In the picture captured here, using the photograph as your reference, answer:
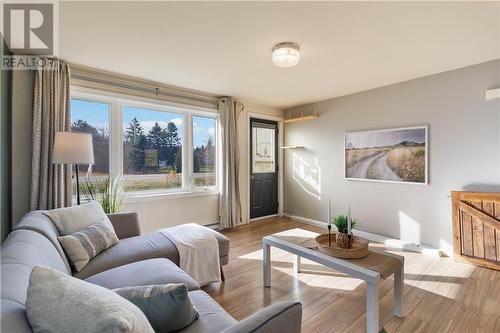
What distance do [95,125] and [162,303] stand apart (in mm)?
2910

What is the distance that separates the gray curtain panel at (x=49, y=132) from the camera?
2.54 meters

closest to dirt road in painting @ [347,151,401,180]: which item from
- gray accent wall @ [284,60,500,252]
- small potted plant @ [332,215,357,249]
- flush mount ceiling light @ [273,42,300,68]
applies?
gray accent wall @ [284,60,500,252]

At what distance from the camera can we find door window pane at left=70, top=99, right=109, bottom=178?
3027mm

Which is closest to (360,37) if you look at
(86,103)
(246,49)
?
(246,49)

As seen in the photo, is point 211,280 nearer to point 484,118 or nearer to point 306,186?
point 306,186

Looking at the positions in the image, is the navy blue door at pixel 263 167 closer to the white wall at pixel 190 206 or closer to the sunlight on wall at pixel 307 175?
the white wall at pixel 190 206

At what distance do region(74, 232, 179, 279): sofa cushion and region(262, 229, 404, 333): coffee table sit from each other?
3.03ft

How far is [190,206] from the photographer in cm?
394

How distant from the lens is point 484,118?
9.17 ft

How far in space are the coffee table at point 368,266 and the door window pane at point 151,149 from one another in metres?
2.09

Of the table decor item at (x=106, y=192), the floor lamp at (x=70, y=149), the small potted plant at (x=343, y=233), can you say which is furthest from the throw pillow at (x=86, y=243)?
the small potted plant at (x=343, y=233)

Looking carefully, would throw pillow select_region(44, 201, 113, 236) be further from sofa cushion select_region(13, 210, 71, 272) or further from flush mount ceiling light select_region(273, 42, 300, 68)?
flush mount ceiling light select_region(273, 42, 300, 68)

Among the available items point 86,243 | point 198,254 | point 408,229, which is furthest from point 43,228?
point 408,229

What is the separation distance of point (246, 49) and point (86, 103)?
2174mm
